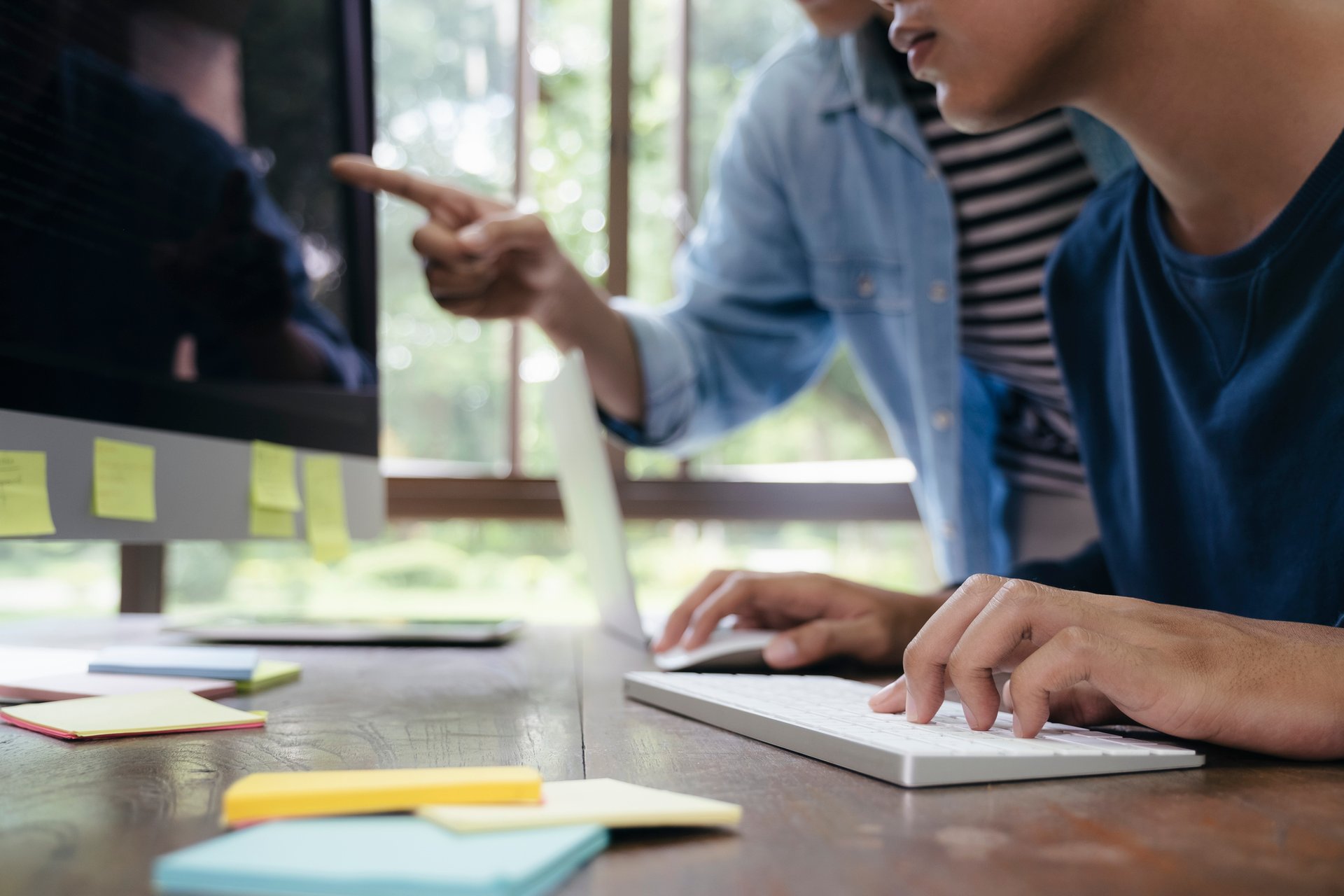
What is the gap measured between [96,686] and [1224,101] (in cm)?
88

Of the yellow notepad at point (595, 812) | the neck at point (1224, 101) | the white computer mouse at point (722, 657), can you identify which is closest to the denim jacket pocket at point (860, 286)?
the neck at point (1224, 101)

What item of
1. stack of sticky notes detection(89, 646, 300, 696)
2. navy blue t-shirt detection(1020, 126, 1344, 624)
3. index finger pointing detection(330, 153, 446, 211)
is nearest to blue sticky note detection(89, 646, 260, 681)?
stack of sticky notes detection(89, 646, 300, 696)

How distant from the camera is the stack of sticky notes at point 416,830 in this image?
0.27 m

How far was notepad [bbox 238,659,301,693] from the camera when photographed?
0.68 metres

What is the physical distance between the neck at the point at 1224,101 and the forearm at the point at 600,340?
0.64m

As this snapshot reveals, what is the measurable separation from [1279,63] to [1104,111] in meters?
0.14

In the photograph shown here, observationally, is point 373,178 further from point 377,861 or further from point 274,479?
point 377,861

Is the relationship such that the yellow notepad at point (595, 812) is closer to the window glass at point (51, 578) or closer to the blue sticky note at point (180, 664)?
the blue sticky note at point (180, 664)

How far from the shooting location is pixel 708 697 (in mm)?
579

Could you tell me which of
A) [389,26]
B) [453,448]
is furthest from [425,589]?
[389,26]

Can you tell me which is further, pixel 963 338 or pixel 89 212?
pixel 963 338

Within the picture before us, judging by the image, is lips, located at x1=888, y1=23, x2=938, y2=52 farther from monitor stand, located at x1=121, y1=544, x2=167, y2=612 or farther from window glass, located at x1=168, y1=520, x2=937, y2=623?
window glass, located at x1=168, y1=520, x2=937, y2=623

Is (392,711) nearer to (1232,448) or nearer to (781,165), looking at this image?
(1232,448)

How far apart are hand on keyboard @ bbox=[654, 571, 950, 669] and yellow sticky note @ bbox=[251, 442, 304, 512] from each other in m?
0.36
